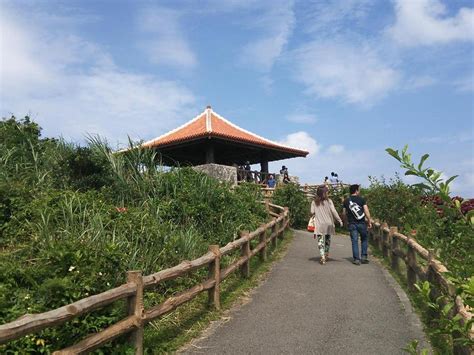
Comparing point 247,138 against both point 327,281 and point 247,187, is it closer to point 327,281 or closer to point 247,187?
point 247,187

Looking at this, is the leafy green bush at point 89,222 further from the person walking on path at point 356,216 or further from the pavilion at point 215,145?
the pavilion at point 215,145

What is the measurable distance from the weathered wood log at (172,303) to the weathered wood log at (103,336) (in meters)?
0.25

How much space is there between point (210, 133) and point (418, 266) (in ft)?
43.3

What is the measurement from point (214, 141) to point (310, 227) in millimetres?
11513

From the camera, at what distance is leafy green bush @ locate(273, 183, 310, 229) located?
57.8 feet

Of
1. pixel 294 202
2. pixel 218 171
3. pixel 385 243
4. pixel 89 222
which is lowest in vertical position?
pixel 385 243

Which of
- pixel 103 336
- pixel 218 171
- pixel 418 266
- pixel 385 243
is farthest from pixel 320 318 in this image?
pixel 218 171

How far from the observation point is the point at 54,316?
3.55 m

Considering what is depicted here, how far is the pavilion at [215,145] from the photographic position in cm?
2029

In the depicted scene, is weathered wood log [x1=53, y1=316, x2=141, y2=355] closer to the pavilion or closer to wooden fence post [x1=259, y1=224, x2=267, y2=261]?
wooden fence post [x1=259, y1=224, x2=267, y2=261]

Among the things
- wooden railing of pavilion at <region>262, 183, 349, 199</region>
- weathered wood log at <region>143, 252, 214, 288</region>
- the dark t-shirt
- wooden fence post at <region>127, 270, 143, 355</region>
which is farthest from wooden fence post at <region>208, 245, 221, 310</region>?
wooden railing of pavilion at <region>262, 183, 349, 199</region>

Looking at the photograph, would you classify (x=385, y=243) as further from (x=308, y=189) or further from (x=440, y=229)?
(x=308, y=189)

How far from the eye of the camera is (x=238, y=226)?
10.6 m

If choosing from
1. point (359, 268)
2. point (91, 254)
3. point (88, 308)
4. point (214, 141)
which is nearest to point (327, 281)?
point (359, 268)
